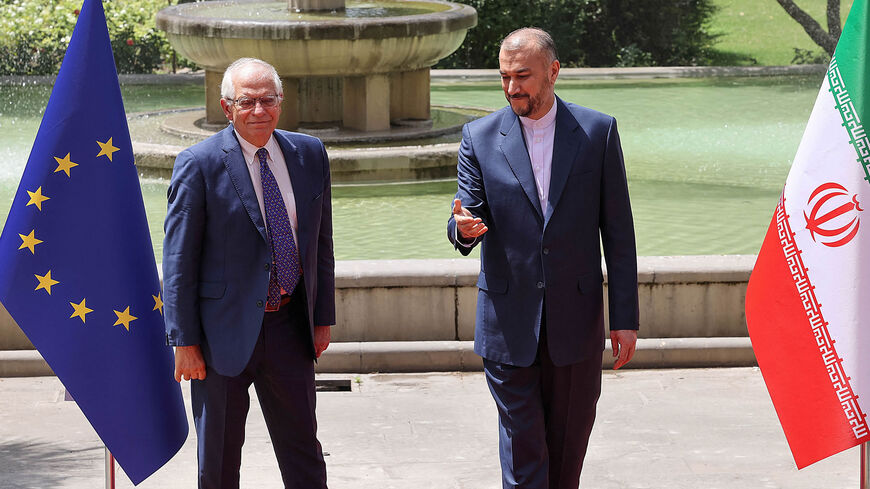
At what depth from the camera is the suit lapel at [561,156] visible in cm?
463

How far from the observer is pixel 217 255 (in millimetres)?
4535

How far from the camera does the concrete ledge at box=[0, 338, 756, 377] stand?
23.6 feet

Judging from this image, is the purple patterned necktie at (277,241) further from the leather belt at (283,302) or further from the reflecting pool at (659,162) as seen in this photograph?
the reflecting pool at (659,162)

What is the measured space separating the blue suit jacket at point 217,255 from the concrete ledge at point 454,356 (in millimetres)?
2614

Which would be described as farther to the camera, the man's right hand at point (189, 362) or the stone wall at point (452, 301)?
the stone wall at point (452, 301)

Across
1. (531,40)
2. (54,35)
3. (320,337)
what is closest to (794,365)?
(531,40)

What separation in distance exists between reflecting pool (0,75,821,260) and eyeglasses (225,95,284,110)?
4155 millimetres

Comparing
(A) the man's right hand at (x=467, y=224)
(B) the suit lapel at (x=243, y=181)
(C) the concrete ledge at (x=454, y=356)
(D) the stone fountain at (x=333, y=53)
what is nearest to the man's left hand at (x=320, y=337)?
(B) the suit lapel at (x=243, y=181)

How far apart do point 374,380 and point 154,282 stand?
2.47m

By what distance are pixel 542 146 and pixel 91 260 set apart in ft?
5.15

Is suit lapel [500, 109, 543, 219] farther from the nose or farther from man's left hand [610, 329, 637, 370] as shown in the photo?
the nose

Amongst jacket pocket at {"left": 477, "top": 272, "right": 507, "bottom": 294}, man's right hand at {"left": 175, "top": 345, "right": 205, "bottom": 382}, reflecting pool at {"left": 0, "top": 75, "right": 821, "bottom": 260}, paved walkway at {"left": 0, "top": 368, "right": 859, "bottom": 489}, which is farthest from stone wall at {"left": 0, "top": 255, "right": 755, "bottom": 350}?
man's right hand at {"left": 175, "top": 345, "right": 205, "bottom": 382}

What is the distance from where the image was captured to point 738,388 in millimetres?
6902

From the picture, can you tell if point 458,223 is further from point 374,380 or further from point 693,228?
point 693,228
